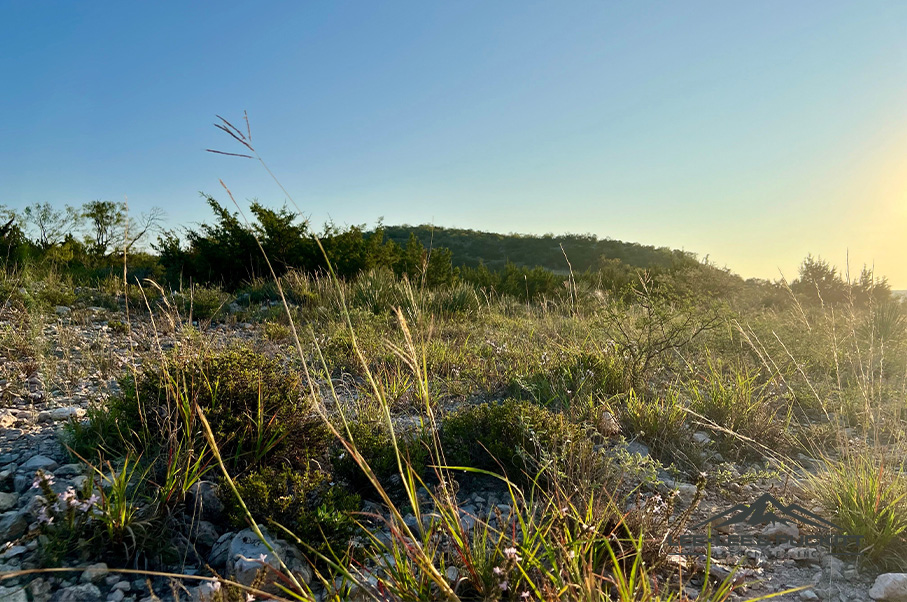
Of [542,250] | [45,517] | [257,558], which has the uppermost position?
[542,250]

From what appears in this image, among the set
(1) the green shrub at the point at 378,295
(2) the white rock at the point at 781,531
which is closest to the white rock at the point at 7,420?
(2) the white rock at the point at 781,531

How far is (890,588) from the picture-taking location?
184cm

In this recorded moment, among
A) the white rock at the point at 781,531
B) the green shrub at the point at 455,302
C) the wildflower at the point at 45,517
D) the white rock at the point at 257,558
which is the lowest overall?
the white rock at the point at 781,531

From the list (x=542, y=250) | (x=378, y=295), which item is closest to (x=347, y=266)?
(x=378, y=295)

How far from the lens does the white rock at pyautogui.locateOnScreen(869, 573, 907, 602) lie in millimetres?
1822

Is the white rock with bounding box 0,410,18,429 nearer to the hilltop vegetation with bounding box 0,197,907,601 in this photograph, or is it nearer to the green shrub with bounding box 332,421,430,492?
the hilltop vegetation with bounding box 0,197,907,601

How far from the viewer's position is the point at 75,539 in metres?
1.87

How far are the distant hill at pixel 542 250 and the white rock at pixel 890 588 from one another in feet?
83.7

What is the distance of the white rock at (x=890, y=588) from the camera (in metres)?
1.82

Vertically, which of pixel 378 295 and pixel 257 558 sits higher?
pixel 378 295

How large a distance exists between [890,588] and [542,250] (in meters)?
30.8

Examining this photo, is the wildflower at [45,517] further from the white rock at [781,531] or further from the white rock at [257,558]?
the white rock at [781,531]

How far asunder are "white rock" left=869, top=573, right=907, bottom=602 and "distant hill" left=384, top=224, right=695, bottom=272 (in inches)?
1004

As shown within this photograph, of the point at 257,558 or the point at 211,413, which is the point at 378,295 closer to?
the point at 211,413
